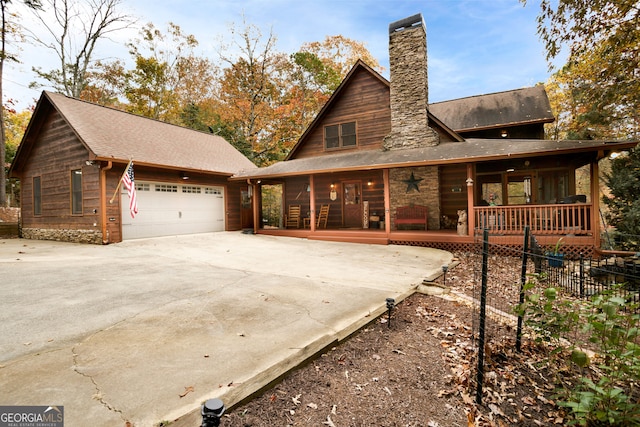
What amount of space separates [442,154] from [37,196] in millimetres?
16968

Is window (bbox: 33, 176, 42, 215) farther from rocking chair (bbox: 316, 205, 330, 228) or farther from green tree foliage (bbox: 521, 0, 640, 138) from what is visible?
green tree foliage (bbox: 521, 0, 640, 138)

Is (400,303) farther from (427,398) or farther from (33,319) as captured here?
(33,319)

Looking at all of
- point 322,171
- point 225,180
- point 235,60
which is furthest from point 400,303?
point 235,60

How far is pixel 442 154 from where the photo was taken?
31.8 ft

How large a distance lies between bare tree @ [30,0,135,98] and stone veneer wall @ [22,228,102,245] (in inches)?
508

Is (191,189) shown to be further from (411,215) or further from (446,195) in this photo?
(446,195)

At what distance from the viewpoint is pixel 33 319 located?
357 centimetres

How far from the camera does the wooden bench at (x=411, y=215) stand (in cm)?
1099

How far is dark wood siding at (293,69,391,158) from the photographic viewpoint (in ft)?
41.1

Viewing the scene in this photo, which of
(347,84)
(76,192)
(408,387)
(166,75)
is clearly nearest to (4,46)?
(166,75)

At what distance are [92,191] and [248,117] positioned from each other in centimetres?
1418

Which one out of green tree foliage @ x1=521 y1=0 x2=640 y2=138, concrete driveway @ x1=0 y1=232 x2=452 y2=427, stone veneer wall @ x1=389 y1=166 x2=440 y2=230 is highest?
green tree foliage @ x1=521 y1=0 x2=640 y2=138

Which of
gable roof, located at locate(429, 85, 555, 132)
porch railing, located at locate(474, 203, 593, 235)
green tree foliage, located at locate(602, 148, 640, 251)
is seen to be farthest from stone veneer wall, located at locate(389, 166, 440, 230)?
green tree foliage, located at locate(602, 148, 640, 251)

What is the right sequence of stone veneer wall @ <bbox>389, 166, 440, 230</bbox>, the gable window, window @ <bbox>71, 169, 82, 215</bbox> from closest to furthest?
window @ <bbox>71, 169, 82, 215</bbox> → stone veneer wall @ <bbox>389, 166, 440, 230</bbox> → the gable window
